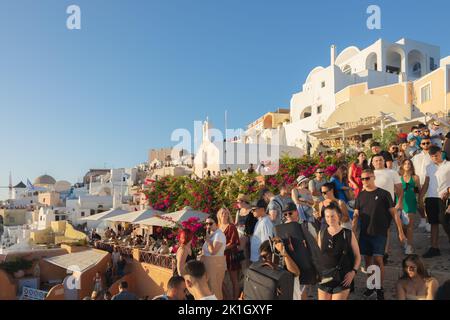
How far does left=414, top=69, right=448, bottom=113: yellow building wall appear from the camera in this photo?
2270 cm

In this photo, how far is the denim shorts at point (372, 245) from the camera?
193 inches

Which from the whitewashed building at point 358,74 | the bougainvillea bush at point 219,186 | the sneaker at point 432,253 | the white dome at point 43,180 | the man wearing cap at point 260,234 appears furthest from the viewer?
the white dome at point 43,180

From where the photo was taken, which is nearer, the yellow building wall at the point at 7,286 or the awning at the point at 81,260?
the awning at the point at 81,260

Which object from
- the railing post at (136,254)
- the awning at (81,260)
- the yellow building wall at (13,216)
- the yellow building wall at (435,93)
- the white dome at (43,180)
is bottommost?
the yellow building wall at (13,216)

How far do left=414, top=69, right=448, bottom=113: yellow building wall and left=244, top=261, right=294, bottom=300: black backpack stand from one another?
23.2 metres

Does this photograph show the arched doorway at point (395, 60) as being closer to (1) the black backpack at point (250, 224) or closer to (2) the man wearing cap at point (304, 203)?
(2) the man wearing cap at point (304, 203)

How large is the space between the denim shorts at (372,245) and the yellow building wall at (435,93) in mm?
21437

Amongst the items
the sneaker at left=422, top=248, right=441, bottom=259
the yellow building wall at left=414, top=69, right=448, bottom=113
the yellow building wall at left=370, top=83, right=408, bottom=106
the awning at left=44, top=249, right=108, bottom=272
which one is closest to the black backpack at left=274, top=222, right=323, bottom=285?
the sneaker at left=422, top=248, right=441, bottom=259

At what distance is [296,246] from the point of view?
4.16 m

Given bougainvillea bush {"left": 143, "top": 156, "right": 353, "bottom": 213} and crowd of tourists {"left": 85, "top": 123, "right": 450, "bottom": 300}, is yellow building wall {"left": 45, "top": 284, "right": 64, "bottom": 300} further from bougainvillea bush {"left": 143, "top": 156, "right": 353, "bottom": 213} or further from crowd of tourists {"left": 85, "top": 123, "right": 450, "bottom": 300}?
crowd of tourists {"left": 85, "top": 123, "right": 450, "bottom": 300}

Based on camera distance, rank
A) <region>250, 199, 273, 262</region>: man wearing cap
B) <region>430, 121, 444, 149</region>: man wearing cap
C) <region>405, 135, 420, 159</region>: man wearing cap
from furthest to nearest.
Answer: <region>405, 135, 420, 159</region>: man wearing cap
<region>430, 121, 444, 149</region>: man wearing cap
<region>250, 199, 273, 262</region>: man wearing cap

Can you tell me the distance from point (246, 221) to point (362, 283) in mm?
2125

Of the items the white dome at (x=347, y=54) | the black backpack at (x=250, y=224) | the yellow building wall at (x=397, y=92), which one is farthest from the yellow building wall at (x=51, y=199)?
the black backpack at (x=250, y=224)

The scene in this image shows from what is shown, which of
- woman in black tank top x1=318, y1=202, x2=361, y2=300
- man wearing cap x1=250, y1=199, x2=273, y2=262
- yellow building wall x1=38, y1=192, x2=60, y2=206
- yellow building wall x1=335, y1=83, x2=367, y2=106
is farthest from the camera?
yellow building wall x1=38, y1=192, x2=60, y2=206
